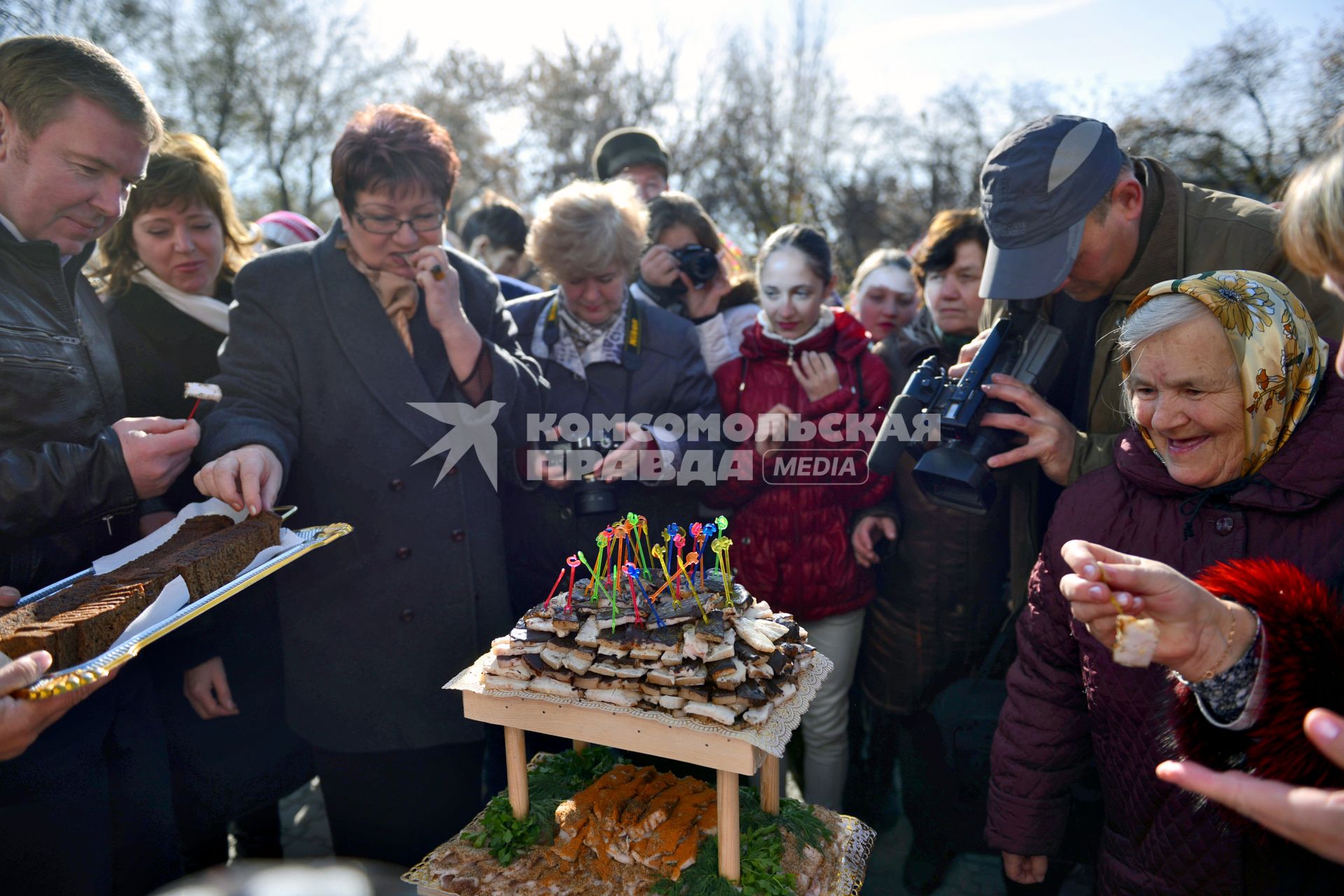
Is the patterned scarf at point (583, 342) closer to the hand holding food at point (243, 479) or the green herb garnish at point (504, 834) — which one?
the hand holding food at point (243, 479)

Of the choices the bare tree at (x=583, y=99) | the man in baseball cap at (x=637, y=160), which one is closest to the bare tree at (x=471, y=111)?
the bare tree at (x=583, y=99)

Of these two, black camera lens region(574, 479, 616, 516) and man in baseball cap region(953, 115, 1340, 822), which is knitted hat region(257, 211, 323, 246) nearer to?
black camera lens region(574, 479, 616, 516)

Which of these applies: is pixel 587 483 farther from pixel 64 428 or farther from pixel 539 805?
pixel 64 428

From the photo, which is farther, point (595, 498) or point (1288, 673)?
point (595, 498)

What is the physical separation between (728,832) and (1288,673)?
1191 mm

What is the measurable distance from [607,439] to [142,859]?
75.8 inches

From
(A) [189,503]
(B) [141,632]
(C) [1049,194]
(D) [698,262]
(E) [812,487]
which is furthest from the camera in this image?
(D) [698,262]

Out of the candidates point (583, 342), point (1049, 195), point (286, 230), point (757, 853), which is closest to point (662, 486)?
point (583, 342)

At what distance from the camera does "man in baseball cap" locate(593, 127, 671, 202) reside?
5.17 metres

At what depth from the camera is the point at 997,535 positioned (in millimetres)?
3121

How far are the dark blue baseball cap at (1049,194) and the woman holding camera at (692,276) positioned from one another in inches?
65.7

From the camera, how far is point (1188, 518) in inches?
73.2

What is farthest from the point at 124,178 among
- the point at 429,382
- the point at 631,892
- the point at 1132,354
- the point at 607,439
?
the point at 1132,354

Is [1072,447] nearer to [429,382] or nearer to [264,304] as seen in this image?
[429,382]
